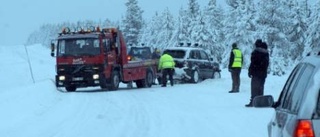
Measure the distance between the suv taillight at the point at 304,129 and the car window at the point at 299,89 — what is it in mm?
216

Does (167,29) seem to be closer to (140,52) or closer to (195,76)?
(140,52)

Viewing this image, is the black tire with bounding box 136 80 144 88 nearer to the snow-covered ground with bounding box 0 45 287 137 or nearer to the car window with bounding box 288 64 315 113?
the snow-covered ground with bounding box 0 45 287 137

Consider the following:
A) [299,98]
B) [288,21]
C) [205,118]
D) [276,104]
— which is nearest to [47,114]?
[205,118]

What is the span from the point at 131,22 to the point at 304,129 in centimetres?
9252

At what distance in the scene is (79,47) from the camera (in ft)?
81.3

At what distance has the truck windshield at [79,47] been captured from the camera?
2466 centimetres

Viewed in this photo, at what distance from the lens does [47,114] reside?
1477 centimetres

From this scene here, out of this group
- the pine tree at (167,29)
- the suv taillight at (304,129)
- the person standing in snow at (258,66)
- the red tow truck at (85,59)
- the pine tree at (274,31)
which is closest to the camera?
the suv taillight at (304,129)

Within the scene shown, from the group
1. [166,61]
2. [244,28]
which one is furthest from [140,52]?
[244,28]

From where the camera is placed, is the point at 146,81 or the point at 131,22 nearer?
the point at 146,81

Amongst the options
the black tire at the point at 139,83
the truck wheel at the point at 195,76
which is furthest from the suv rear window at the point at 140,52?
the black tire at the point at 139,83

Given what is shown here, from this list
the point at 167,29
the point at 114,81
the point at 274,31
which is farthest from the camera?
the point at 167,29

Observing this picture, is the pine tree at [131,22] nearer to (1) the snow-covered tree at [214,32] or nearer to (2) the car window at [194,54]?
(1) the snow-covered tree at [214,32]

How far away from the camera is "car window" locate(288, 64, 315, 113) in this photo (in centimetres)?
439
